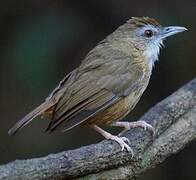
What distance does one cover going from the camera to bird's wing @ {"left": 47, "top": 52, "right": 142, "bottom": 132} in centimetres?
517

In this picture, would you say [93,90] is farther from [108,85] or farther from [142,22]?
[142,22]

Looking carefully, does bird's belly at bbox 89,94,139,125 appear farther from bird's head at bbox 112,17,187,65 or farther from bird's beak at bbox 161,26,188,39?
bird's beak at bbox 161,26,188,39

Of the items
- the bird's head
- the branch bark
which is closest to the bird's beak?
the bird's head

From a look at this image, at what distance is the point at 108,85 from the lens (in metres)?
5.51

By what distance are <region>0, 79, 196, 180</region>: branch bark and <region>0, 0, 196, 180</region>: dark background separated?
167 centimetres

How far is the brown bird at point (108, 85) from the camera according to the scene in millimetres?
5242

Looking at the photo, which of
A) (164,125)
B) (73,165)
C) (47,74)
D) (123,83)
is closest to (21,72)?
(47,74)

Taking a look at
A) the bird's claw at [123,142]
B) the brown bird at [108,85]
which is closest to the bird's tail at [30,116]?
the brown bird at [108,85]

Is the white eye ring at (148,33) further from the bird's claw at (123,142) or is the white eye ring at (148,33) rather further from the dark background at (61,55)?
the bird's claw at (123,142)

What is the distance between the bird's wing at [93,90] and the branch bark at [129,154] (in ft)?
0.93

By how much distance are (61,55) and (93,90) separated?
173 centimetres

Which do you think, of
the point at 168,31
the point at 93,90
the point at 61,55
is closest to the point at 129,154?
the point at 93,90

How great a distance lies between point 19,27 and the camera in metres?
6.97

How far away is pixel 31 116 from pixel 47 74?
1.61 metres
